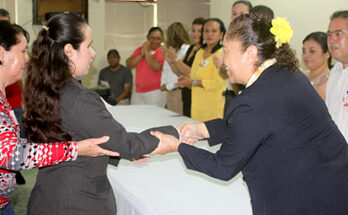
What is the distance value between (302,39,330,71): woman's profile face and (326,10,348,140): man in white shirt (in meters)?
0.61

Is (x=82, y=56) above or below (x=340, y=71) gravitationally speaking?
above

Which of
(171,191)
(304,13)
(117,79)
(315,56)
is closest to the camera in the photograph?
(171,191)

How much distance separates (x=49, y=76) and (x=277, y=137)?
835mm

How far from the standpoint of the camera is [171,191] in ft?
6.55

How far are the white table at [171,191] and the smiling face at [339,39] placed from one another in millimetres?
981

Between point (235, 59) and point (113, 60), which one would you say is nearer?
point (235, 59)

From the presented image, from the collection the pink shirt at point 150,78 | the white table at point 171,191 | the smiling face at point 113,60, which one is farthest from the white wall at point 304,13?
the smiling face at point 113,60

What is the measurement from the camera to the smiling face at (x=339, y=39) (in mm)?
2348

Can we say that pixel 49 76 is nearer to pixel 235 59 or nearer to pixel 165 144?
pixel 165 144

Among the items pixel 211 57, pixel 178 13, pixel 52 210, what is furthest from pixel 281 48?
pixel 178 13

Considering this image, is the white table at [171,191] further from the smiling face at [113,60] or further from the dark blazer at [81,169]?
the smiling face at [113,60]

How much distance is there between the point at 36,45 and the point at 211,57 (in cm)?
241

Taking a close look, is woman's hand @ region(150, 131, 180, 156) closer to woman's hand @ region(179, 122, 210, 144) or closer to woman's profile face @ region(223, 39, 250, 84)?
woman's hand @ region(179, 122, 210, 144)

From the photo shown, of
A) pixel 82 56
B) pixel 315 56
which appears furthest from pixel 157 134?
pixel 315 56
